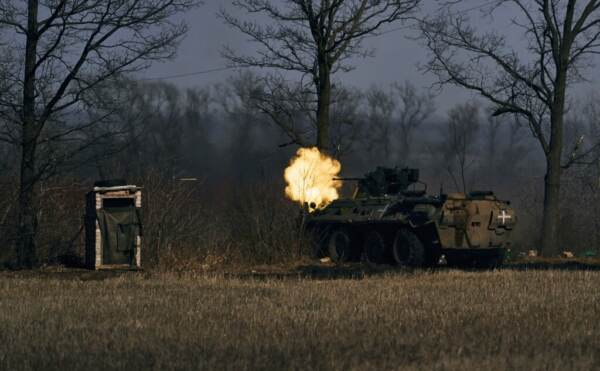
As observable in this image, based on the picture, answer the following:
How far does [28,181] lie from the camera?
22766mm

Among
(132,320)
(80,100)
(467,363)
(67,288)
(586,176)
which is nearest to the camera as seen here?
(467,363)

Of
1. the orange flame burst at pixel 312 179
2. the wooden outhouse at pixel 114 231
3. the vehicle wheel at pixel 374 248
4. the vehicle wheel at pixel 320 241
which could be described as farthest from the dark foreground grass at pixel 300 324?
the orange flame burst at pixel 312 179

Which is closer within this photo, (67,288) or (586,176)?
(67,288)

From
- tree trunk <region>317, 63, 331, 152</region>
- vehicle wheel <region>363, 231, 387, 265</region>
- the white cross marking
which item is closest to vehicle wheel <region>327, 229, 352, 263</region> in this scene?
vehicle wheel <region>363, 231, 387, 265</region>

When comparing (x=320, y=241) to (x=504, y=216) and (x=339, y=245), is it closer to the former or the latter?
(x=339, y=245)

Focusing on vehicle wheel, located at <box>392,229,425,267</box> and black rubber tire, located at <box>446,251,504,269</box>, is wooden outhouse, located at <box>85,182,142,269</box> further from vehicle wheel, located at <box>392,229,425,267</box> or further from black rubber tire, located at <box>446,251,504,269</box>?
black rubber tire, located at <box>446,251,504,269</box>

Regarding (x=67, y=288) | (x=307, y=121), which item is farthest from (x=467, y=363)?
(x=307, y=121)

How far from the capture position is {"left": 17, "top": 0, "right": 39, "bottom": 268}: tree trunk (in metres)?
22.7

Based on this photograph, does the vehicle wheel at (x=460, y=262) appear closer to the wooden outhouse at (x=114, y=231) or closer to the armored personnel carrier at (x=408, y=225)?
the armored personnel carrier at (x=408, y=225)

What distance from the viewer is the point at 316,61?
3103 cm

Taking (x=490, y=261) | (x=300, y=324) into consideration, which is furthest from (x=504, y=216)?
(x=300, y=324)

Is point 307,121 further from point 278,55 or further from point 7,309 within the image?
point 7,309

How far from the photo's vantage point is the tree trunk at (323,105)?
99.3ft

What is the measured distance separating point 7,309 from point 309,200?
15.2 m
